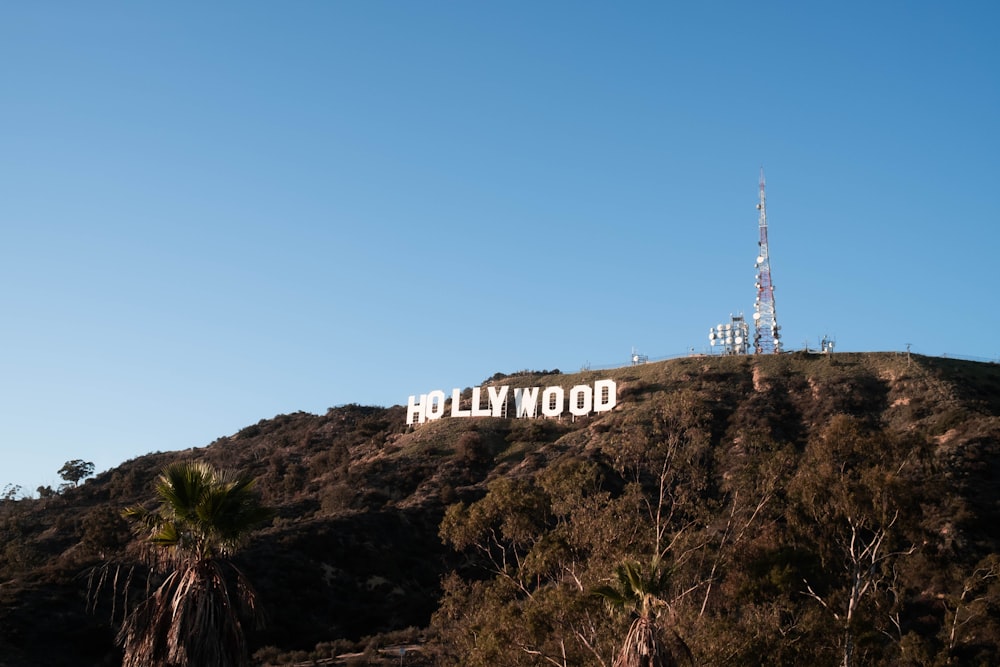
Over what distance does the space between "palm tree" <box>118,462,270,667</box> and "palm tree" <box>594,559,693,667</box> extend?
8198mm

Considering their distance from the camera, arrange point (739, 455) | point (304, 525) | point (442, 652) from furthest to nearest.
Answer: point (739, 455) → point (304, 525) → point (442, 652)

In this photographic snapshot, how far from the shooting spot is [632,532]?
3353cm

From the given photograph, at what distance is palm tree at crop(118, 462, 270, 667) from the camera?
1998 cm

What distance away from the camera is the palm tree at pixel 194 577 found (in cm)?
1998

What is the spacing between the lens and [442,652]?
40.3 meters

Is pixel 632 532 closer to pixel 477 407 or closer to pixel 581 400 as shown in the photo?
pixel 581 400

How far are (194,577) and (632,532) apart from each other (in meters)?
17.3

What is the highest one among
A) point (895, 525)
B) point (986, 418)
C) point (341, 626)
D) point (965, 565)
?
point (986, 418)

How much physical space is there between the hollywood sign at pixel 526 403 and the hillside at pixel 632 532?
2057mm

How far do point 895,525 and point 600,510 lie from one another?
39.3ft

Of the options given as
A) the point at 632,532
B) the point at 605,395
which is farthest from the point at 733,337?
the point at 632,532

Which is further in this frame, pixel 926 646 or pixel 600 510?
pixel 926 646

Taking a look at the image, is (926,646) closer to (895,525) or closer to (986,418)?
(895,525)

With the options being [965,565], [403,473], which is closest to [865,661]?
[965,565]
